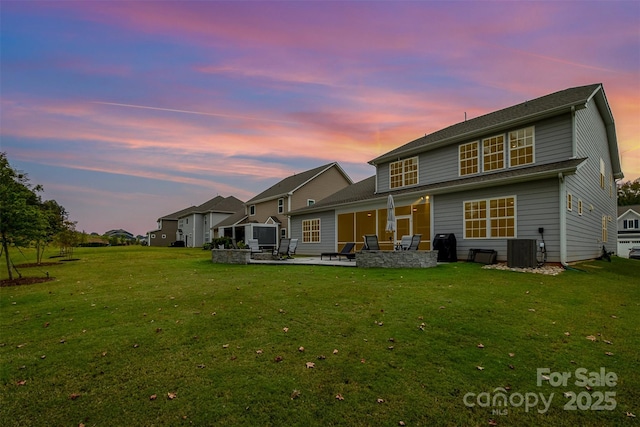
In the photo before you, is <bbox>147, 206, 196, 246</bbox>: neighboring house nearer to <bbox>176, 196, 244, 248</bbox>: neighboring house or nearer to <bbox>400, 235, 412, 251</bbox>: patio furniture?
<bbox>176, 196, 244, 248</bbox>: neighboring house

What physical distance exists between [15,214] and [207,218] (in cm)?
3524

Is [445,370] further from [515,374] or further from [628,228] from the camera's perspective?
[628,228]

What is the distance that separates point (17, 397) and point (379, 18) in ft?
48.8

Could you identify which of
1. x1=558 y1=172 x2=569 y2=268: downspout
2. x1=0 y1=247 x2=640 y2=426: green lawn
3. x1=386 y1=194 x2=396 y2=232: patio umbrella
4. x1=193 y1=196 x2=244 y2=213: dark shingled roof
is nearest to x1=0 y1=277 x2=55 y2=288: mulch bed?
x1=0 y1=247 x2=640 y2=426: green lawn

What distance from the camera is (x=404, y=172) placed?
1891cm

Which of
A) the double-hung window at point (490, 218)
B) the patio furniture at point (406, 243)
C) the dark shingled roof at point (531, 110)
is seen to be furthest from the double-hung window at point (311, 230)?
the double-hung window at point (490, 218)

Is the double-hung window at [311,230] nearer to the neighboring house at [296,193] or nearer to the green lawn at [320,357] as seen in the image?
the neighboring house at [296,193]

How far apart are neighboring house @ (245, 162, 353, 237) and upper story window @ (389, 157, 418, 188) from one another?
12.5 m

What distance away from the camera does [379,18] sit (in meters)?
13.2

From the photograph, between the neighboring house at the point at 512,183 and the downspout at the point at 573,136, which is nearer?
the neighboring house at the point at 512,183

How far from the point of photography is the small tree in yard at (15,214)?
37.0 feet

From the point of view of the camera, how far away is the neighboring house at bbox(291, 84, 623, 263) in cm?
1221

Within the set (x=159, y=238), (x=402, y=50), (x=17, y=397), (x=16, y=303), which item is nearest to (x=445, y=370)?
(x=17, y=397)

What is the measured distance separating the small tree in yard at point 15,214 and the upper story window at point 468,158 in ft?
58.8
